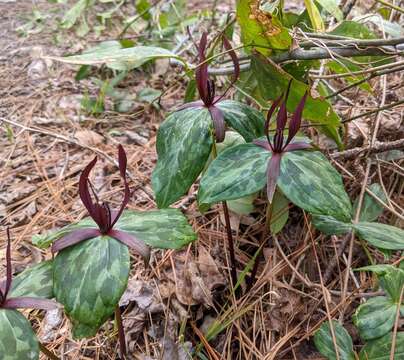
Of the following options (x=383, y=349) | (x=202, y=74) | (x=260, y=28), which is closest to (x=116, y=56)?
(x=202, y=74)

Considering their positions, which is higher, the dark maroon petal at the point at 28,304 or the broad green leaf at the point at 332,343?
the dark maroon petal at the point at 28,304

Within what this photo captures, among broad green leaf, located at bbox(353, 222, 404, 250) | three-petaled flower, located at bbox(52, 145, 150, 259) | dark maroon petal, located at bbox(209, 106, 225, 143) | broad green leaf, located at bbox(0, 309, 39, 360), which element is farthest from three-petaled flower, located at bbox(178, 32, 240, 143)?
broad green leaf, located at bbox(0, 309, 39, 360)

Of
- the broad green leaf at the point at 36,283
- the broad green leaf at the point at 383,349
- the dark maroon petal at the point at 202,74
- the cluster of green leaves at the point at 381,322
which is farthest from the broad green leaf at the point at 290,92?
the broad green leaf at the point at 36,283

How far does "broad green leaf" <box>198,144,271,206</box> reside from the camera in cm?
70

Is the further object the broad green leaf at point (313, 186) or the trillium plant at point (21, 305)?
the broad green leaf at point (313, 186)

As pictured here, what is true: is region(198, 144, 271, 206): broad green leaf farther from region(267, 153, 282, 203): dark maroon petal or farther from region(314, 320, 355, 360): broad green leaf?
region(314, 320, 355, 360): broad green leaf

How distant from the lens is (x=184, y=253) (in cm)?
106

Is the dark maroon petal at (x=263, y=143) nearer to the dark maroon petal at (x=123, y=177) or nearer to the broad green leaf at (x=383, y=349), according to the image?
the dark maroon petal at (x=123, y=177)

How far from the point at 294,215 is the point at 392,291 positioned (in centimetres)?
38

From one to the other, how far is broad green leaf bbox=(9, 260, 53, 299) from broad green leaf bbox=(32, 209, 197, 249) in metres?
0.04

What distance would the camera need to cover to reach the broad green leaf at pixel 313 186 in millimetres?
673

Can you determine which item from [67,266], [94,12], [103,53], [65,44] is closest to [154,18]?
[65,44]

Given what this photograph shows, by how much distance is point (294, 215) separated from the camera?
110 centimetres

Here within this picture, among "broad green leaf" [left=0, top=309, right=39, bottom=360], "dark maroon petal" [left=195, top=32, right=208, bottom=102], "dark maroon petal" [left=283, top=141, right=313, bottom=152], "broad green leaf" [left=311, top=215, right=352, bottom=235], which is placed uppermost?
"dark maroon petal" [left=195, top=32, right=208, bottom=102]
